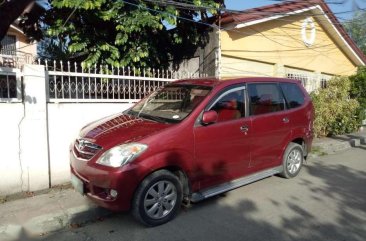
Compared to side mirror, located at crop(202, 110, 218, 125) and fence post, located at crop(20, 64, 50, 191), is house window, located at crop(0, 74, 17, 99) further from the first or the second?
A: side mirror, located at crop(202, 110, 218, 125)

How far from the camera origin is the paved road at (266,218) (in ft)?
13.6

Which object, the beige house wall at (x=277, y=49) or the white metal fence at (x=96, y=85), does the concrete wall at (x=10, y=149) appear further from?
the beige house wall at (x=277, y=49)

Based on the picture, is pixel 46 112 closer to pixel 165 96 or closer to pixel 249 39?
pixel 165 96

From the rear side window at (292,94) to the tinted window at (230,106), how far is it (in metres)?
1.24

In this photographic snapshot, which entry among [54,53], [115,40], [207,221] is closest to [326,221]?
[207,221]

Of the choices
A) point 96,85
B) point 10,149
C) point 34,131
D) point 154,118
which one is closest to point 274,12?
point 96,85

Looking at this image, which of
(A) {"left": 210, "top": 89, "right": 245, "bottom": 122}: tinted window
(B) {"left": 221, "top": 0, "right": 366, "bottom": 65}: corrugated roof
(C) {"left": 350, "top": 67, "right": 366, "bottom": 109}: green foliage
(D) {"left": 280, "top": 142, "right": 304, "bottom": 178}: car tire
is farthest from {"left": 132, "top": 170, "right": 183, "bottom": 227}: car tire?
(C) {"left": 350, "top": 67, "right": 366, "bottom": 109}: green foliage

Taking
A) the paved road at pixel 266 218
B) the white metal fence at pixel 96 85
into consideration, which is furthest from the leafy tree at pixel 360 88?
the white metal fence at pixel 96 85

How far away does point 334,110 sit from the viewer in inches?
401

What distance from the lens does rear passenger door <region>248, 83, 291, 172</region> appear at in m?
5.43

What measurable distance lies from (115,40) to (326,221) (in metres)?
5.30

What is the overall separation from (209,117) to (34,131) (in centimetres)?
275

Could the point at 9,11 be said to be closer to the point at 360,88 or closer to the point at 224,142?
the point at 224,142

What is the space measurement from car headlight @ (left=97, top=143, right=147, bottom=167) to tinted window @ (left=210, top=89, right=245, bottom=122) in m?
1.28
